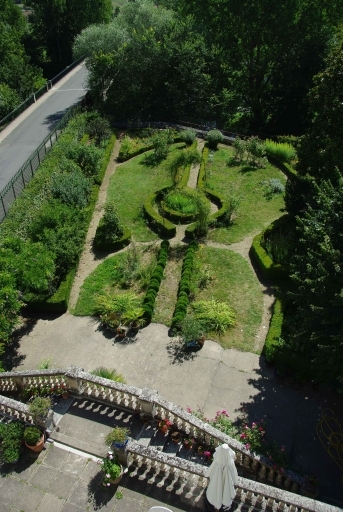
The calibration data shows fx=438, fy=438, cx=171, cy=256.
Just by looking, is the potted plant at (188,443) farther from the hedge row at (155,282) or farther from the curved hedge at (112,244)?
the curved hedge at (112,244)

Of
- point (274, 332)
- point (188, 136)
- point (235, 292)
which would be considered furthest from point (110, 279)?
point (188, 136)

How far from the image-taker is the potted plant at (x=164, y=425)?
1463 cm

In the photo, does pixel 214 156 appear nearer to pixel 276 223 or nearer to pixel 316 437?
pixel 276 223

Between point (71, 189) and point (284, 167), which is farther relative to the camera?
point (284, 167)

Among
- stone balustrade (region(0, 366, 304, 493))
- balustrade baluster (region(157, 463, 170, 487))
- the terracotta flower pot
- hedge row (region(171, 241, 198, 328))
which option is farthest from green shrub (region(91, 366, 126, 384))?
balustrade baluster (region(157, 463, 170, 487))

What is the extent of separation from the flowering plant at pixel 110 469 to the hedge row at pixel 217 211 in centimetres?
1509

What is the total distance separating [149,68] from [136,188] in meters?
16.6

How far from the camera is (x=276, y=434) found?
1556 centimetres

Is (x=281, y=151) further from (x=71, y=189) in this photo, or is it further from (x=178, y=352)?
(x=178, y=352)

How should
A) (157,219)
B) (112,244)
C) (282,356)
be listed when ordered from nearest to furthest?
(282,356)
(112,244)
(157,219)

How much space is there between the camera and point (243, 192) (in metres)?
30.8

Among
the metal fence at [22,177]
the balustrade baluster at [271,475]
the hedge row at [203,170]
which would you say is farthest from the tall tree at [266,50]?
the balustrade baluster at [271,475]

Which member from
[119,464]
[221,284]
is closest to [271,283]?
[221,284]

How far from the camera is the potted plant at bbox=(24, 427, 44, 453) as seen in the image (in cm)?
1388
